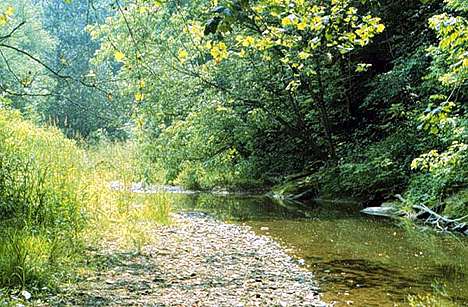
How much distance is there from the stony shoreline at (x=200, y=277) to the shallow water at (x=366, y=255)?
0.30 metres

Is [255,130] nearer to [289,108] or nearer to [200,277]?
[289,108]

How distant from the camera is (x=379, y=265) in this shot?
5.45m

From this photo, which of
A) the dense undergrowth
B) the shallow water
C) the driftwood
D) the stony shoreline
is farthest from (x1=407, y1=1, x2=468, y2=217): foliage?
the dense undergrowth

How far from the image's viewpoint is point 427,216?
931 cm

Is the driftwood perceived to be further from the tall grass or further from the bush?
the tall grass

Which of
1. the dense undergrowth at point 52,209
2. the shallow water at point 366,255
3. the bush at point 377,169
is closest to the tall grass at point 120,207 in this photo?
the dense undergrowth at point 52,209

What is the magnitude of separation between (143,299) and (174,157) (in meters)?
12.6

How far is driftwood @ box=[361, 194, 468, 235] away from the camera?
7.98m

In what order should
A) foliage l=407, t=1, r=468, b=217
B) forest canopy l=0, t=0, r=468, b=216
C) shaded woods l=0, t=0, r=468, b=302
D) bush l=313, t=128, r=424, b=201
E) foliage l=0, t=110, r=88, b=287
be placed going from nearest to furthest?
foliage l=0, t=110, r=88, b=287
shaded woods l=0, t=0, r=468, b=302
foliage l=407, t=1, r=468, b=217
bush l=313, t=128, r=424, b=201
forest canopy l=0, t=0, r=468, b=216

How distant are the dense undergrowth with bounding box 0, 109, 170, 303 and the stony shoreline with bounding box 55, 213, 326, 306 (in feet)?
1.02

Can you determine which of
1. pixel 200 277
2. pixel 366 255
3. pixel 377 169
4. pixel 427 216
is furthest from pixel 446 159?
pixel 200 277

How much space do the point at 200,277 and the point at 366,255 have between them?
242 cm

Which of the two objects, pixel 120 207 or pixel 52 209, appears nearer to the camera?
pixel 52 209

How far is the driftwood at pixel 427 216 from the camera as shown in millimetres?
7977
